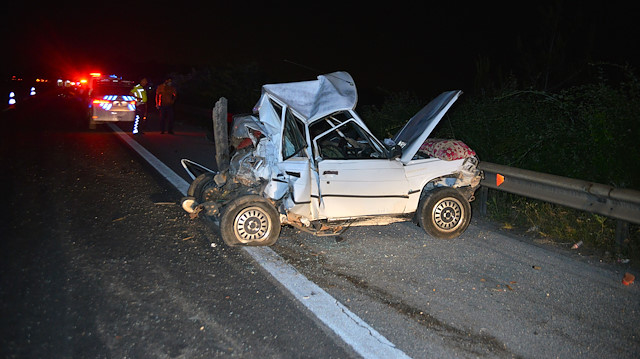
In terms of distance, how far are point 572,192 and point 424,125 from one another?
1821mm

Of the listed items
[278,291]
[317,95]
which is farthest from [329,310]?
[317,95]

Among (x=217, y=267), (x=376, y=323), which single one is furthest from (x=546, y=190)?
(x=217, y=267)

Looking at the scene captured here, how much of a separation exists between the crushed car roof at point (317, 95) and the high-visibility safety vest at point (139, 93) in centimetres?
1307

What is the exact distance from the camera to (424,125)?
21.7ft

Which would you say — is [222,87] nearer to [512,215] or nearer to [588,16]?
[588,16]

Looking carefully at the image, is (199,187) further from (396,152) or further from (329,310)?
(329,310)

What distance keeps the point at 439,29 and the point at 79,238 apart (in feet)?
130

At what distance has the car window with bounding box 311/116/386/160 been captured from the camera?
652 cm

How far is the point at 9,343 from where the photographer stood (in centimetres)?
388

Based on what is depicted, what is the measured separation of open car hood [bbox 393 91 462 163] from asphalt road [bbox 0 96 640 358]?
1.01 meters

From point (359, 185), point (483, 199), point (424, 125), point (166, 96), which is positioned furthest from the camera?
point (166, 96)

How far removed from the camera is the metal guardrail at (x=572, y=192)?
5895mm

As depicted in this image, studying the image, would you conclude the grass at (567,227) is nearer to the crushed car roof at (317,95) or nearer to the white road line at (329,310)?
the crushed car roof at (317,95)

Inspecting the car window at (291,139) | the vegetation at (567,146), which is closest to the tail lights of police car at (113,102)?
the vegetation at (567,146)
